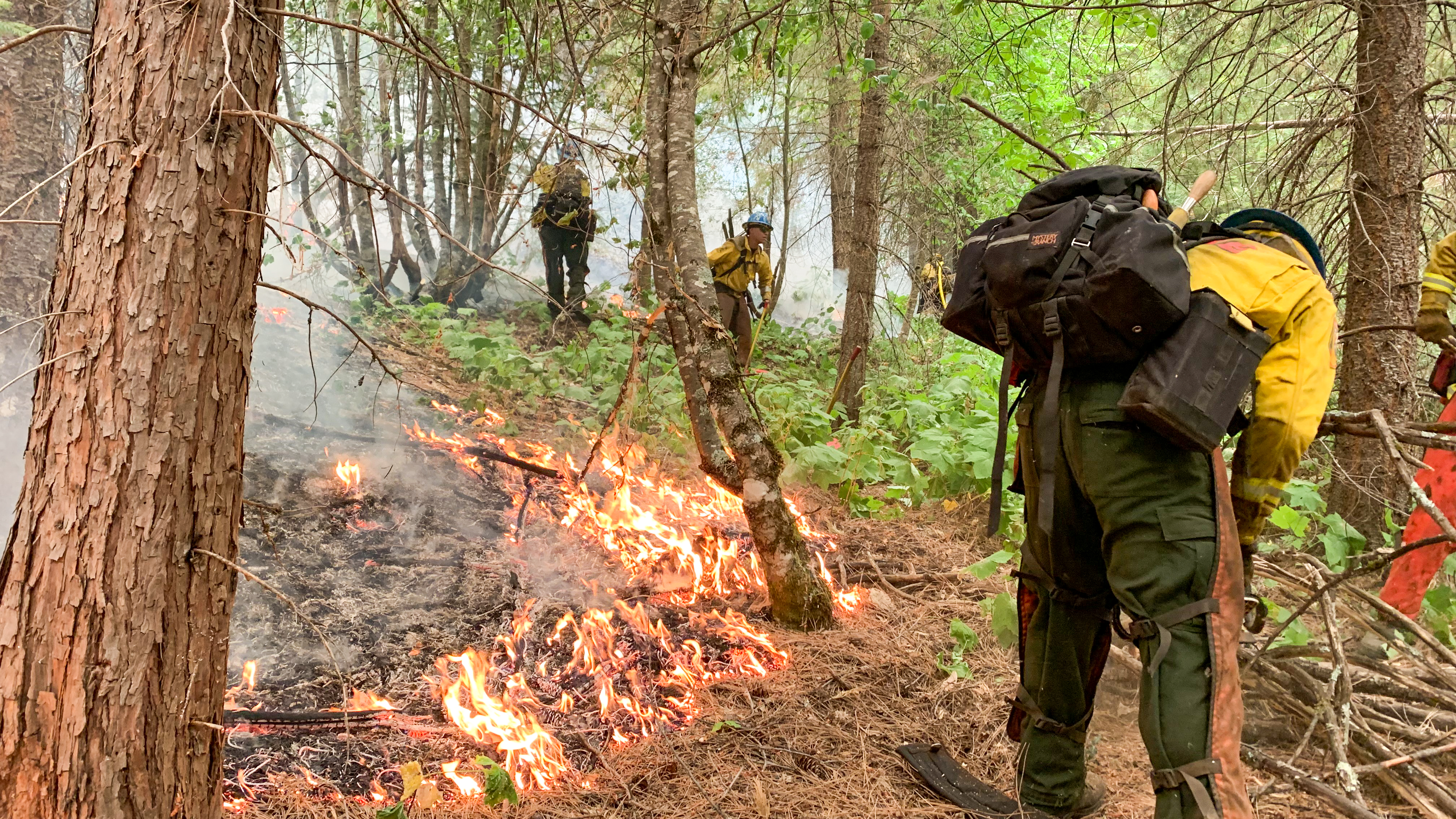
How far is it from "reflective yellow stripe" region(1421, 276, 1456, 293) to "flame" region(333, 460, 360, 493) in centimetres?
586

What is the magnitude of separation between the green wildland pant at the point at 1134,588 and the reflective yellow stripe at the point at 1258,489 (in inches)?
4.2

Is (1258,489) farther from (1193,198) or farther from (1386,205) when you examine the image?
(1386,205)

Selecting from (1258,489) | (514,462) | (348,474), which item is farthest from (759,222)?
(1258,489)

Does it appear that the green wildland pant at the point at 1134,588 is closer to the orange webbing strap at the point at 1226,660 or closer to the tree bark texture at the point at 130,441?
the orange webbing strap at the point at 1226,660

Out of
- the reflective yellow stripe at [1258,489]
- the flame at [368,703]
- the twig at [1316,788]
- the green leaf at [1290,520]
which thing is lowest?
the flame at [368,703]

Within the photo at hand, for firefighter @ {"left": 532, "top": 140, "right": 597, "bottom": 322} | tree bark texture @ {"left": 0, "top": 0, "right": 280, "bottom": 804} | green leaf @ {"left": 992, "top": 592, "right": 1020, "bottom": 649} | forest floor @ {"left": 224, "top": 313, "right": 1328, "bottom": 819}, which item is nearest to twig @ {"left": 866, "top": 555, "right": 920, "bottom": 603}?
forest floor @ {"left": 224, "top": 313, "right": 1328, "bottom": 819}

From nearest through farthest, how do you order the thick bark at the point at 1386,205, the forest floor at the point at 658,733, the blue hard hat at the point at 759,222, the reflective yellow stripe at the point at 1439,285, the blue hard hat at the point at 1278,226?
the blue hard hat at the point at 1278,226 → the forest floor at the point at 658,733 → the reflective yellow stripe at the point at 1439,285 → the thick bark at the point at 1386,205 → the blue hard hat at the point at 759,222

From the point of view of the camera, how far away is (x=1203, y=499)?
2518mm

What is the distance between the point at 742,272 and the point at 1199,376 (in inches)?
304

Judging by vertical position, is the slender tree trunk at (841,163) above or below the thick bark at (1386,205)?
above

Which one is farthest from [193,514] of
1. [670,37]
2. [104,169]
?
[670,37]

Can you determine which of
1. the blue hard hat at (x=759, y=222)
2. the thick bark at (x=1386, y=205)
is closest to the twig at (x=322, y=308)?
the thick bark at (x=1386, y=205)

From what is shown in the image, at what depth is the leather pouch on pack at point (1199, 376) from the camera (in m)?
2.35

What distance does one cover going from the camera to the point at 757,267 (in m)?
9.98
